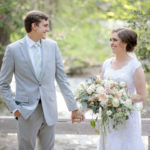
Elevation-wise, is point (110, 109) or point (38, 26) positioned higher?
point (38, 26)

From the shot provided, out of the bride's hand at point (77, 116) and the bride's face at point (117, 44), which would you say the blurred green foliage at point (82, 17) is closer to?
the bride's face at point (117, 44)

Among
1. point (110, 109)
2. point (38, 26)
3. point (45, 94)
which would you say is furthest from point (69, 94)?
point (38, 26)

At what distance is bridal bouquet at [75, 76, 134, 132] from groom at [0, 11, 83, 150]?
33 cm

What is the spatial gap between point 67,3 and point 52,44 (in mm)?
8031

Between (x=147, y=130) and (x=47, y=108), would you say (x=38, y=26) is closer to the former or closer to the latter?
(x=47, y=108)

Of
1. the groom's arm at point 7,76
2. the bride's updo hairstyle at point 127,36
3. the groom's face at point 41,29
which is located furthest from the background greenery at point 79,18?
the groom's arm at point 7,76

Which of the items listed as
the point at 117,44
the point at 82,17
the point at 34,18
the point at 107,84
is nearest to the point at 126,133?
the point at 107,84

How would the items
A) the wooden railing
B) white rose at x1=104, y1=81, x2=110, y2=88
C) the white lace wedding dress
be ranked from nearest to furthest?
white rose at x1=104, y1=81, x2=110, y2=88, the white lace wedding dress, the wooden railing

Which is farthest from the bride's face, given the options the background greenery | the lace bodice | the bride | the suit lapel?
the background greenery

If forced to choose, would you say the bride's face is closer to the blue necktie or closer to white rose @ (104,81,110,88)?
white rose @ (104,81,110,88)

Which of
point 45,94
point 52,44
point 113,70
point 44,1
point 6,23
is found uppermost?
point 44,1

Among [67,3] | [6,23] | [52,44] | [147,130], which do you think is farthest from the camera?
[67,3]

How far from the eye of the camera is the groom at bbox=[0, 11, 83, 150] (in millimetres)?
2773

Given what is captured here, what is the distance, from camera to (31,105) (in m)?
2.81
